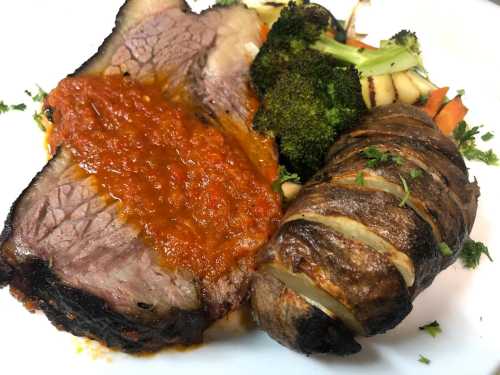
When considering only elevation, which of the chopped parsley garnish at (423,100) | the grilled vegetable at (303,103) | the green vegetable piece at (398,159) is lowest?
the chopped parsley garnish at (423,100)

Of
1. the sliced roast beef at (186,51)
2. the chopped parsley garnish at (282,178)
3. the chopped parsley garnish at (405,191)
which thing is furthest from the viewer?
the sliced roast beef at (186,51)

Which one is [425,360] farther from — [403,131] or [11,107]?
[11,107]

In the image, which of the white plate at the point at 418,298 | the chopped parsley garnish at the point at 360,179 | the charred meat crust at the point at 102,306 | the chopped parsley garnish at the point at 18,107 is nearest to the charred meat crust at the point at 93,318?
the charred meat crust at the point at 102,306

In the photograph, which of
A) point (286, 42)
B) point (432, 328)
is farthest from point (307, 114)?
point (432, 328)

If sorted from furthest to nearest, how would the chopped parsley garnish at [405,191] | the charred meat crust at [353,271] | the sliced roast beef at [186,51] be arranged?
1. the sliced roast beef at [186,51]
2. the chopped parsley garnish at [405,191]
3. the charred meat crust at [353,271]

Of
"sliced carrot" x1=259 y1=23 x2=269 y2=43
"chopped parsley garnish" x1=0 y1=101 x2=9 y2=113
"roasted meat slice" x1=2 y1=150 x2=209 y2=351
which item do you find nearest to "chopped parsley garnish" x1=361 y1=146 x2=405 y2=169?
"roasted meat slice" x1=2 y1=150 x2=209 y2=351

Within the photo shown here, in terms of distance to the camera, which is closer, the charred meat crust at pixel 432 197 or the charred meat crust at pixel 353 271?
the charred meat crust at pixel 353 271

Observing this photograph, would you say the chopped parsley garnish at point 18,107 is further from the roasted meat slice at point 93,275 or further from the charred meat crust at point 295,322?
the charred meat crust at point 295,322
